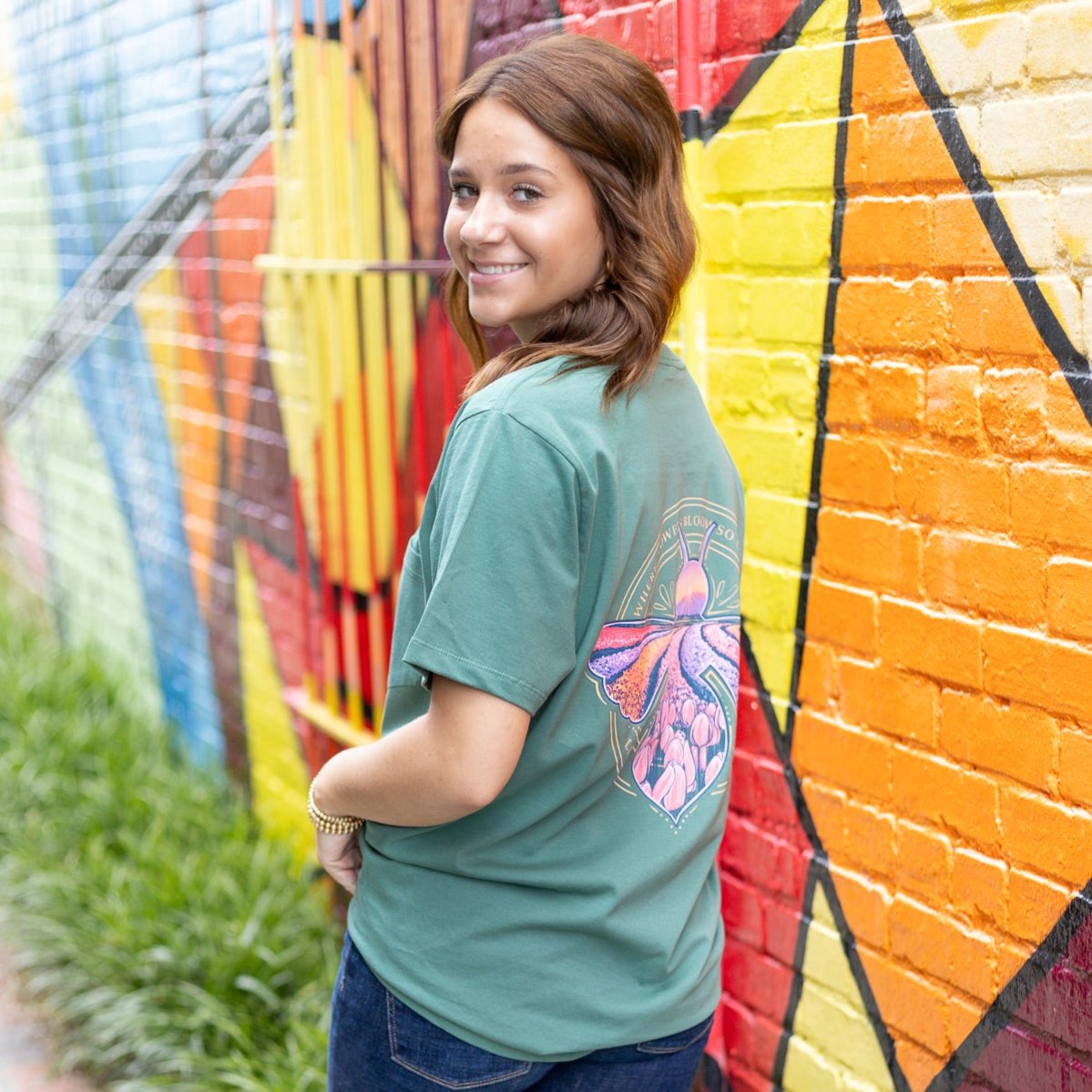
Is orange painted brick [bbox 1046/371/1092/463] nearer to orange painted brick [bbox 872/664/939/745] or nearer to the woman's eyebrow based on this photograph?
orange painted brick [bbox 872/664/939/745]

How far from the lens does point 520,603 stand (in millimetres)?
1486

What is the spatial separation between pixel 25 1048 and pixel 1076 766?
2.87 m

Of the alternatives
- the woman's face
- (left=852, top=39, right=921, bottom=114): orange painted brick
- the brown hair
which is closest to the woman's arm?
the brown hair

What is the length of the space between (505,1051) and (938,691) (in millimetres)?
839

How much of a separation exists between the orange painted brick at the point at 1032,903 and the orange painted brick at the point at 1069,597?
1.16 ft

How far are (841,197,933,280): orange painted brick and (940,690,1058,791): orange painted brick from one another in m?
0.63

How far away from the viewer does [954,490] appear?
2006mm

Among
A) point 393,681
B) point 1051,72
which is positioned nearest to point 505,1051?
point 393,681

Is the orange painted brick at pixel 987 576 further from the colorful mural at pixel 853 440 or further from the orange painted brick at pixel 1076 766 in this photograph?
the orange painted brick at pixel 1076 766

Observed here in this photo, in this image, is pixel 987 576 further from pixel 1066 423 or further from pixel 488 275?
pixel 488 275

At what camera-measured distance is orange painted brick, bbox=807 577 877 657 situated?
86.2 inches

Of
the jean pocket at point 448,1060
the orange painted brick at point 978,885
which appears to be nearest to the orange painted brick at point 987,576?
the orange painted brick at point 978,885

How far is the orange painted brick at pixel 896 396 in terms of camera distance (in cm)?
205

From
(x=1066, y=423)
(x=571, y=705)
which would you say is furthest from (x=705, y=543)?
(x=1066, y=423)
